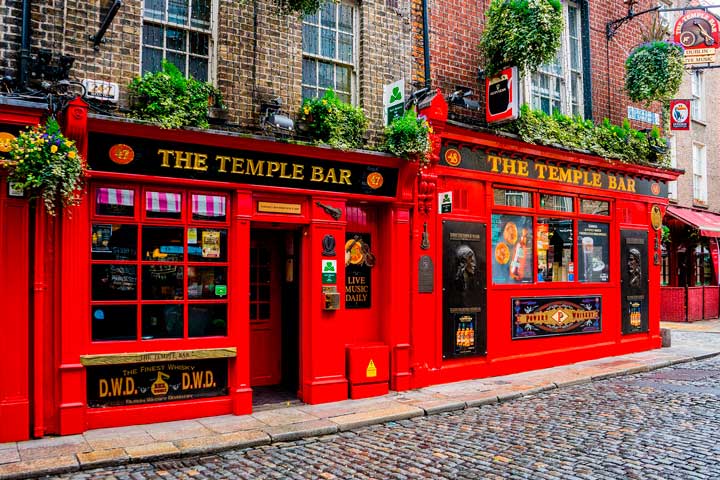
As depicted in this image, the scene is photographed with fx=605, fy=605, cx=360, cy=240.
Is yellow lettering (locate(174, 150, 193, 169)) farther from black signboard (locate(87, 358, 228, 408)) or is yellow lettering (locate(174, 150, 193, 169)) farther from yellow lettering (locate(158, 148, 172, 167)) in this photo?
black signboard (locate(87, 358, 228, 408))

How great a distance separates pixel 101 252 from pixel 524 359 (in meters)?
8.03

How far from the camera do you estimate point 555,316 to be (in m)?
12.6

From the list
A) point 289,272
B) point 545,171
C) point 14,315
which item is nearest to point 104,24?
point 14,315

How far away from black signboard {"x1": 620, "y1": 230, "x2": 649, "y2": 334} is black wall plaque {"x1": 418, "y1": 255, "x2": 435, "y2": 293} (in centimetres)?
590

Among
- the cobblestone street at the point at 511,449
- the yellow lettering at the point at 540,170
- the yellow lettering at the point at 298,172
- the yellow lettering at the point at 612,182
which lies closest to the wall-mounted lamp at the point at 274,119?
the yellow lettering at the point at 298,172

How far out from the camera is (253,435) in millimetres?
7309

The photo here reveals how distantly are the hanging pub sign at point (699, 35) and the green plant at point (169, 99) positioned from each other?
43.2 feet

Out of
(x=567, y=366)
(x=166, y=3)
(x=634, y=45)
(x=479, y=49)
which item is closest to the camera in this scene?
(x=166, y=3)

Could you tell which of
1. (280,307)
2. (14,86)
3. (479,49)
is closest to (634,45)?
(479,49)

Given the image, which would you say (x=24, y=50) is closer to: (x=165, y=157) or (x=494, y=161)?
(x=165, y=157)

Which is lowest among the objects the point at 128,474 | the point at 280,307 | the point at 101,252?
the point at 128,474

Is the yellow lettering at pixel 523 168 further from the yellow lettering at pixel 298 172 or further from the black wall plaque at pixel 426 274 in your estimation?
the yellow lettering at pixel 298 172

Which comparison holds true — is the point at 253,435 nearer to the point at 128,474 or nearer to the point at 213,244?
the point at 128,474

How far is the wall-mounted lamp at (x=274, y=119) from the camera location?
870 cm
